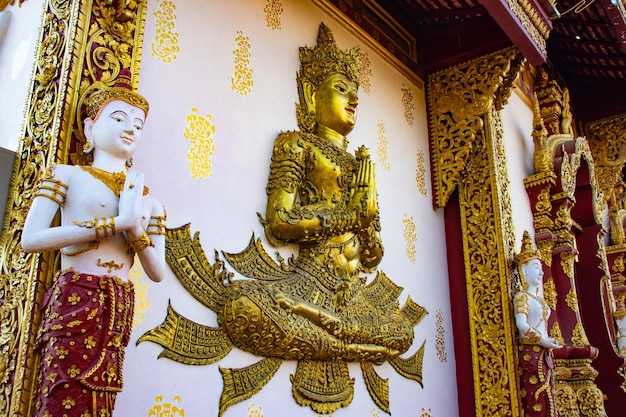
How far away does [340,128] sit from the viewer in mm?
3090

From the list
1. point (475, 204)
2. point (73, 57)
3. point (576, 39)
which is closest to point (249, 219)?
point (73, 57)

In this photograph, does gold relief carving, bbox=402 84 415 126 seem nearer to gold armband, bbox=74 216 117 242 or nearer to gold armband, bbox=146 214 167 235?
gold armband, bbox=146 214 167 235

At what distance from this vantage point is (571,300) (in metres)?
4.96

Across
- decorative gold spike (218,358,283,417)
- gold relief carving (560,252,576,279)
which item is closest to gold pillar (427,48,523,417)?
gold relief carving (560,252,576,279)

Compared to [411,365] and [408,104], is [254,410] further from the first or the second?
[408,104]

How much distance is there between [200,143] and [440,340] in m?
2.07

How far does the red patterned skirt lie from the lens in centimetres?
152

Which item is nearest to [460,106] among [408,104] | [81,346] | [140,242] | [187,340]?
[408,104]

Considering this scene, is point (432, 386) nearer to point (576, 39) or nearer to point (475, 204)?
point (475, 204)

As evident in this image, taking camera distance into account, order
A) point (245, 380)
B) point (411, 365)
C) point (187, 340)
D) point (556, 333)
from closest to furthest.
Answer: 1. point (187, 340)
2. point (245, 380)
3. point (411, 365)
4. point (556, 333)

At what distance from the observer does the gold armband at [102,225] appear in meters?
1.58

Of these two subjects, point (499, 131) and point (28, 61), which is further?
point (499, 131)

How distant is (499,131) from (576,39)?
164 cm

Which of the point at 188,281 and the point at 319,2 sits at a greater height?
the point at 319,2
